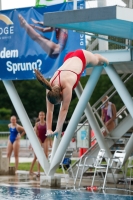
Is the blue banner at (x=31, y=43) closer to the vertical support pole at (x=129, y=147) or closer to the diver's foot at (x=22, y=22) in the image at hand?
the diver's foot at (x=22, y=22)

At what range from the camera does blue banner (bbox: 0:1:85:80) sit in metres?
18.4

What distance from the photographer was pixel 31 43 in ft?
62.5

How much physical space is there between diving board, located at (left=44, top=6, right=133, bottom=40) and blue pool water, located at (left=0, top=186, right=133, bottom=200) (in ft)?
11.9

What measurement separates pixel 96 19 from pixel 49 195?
4647 millimetres

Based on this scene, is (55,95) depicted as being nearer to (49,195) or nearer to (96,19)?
(96,19)

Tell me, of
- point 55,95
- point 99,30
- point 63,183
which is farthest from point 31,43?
point 55,95

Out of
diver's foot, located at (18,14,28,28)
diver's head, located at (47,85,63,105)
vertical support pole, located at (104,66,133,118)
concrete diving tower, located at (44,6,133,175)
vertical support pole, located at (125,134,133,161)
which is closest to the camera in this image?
diver's head, located at (47,85,63,105)

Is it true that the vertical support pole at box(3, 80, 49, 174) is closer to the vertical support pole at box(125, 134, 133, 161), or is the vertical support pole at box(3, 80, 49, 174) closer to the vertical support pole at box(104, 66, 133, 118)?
the vertical support pole at box(125, 134, 133, 161)

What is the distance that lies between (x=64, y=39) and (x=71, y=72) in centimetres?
909

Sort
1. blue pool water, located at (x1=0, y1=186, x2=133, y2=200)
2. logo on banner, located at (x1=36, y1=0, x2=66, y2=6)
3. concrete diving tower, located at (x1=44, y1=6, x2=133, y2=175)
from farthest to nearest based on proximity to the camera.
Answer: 1. logo on banner, located at (x1=36, y1=0, x2=66, y2=6)
2. blue pool water, located at (x1=0, y1=186, x2=133, y2=200)
3. concrete diving tower, located at (x1=44, y1=6, x2=133, y2=175)

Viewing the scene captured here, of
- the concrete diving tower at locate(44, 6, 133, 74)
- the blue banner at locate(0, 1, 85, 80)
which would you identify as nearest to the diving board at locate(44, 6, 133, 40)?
the concrete diving tower at locate(44, 6, 133, 74)

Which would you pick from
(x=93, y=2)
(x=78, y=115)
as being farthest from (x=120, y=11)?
(x=78, y=115)

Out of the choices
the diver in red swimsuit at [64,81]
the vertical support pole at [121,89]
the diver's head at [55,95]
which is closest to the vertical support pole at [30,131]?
the vertical support pole at [121,89]

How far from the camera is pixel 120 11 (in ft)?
44.9
